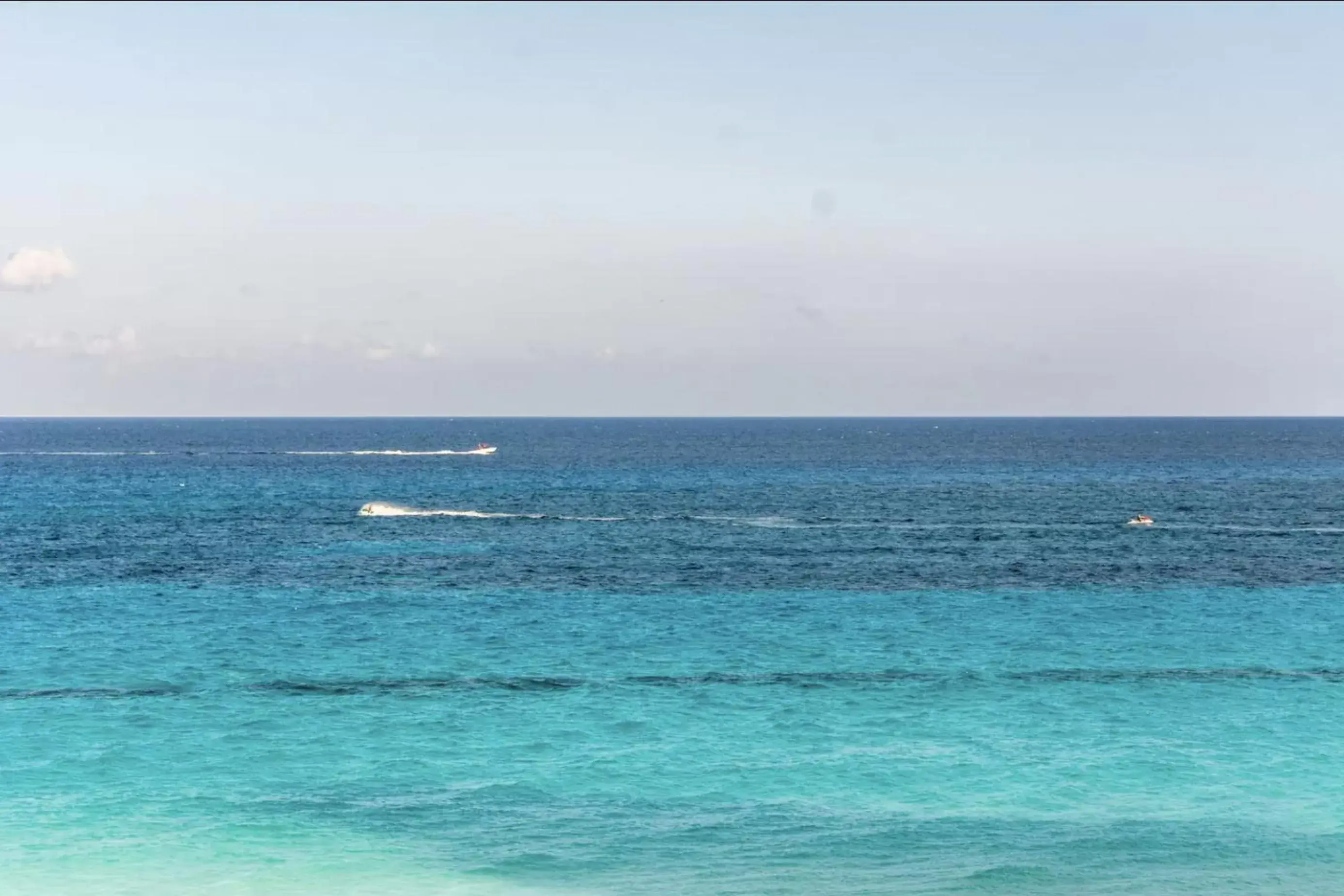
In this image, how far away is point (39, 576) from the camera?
6800cm

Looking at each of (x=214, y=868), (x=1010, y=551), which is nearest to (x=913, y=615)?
(x=1010, y=551)

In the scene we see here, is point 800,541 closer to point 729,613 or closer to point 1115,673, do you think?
point 729,613

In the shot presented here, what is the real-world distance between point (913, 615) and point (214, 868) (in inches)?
1408

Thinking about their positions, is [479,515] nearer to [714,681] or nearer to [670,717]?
[714,681]

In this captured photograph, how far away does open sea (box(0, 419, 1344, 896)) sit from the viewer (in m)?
27.8

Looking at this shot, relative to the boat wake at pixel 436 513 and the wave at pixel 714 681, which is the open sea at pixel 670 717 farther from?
the boat wake at pixel 436 513

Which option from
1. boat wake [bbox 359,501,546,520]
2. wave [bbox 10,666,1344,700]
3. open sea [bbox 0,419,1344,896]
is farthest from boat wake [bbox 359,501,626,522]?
wave [bbox 10,666,1344,700]

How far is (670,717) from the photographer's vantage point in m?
38.8

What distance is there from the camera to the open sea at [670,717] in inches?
1096

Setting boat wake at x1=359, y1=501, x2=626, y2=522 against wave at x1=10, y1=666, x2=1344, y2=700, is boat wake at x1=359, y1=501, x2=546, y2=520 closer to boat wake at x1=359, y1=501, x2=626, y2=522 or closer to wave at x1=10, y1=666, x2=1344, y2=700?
boat wake at x1=359, y1=501, x2=626, y2=522

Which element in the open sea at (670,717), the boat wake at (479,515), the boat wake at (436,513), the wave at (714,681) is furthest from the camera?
the boat wake at (436,513)

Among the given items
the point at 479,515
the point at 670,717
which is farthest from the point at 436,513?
the point at 670,717

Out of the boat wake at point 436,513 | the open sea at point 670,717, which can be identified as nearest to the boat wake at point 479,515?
the boat wake at point 436,513

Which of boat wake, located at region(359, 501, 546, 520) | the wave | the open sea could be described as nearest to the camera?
the open sea
